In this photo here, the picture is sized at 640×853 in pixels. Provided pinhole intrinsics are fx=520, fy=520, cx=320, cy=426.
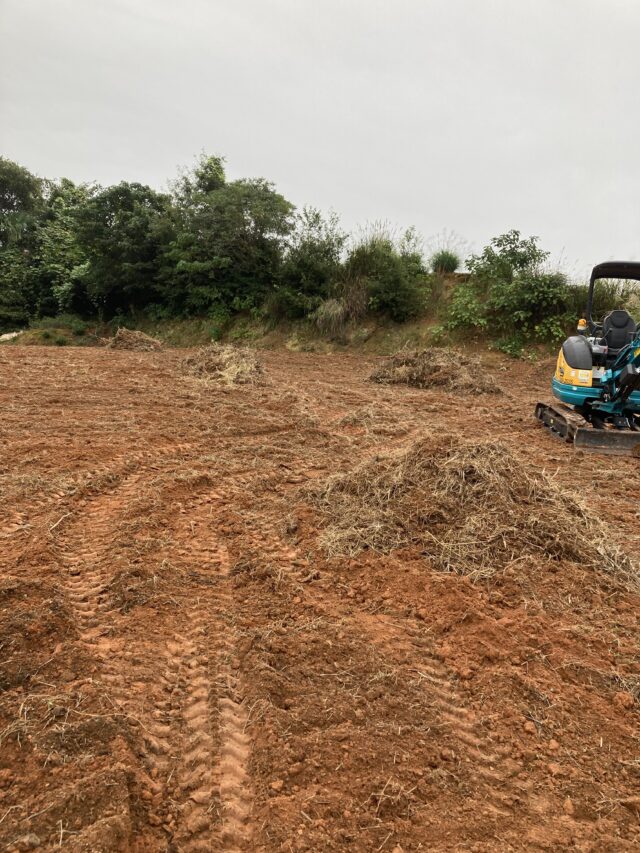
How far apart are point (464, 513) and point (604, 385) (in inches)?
154

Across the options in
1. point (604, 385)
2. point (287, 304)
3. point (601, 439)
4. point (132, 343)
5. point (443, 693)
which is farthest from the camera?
point (287, 304)

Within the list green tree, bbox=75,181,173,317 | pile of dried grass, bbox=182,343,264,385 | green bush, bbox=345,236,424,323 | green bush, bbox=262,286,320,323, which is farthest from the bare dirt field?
green tree, bbox=75,181,173,317

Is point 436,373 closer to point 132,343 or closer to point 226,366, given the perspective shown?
point 226,366

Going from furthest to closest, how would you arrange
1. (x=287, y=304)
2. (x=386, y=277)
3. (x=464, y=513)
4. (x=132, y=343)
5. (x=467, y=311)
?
(x=287, y=304) < (x=386, y=277) < (x=132, y=343) < (x=467, y=311) < (x=464, y=513)

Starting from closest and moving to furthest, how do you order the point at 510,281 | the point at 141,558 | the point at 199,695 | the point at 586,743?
the point at 586,743 → the point at 199,695 → the point at 141,558 → the point at 510,281

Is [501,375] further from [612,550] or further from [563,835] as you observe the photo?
[563,835]

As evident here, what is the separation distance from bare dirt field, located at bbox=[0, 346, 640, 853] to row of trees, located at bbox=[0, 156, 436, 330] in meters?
11.8

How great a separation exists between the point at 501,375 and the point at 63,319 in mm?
18407

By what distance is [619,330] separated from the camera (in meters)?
6.73

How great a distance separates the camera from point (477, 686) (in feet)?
8.55

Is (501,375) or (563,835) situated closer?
(563,835)

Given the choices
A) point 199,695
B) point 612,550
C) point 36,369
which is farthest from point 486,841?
point 36,369

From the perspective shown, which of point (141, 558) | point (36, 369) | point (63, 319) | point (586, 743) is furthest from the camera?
point (63, 319)

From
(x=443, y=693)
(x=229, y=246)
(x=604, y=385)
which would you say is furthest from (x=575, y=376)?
(x=229, y=246)
